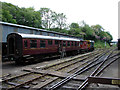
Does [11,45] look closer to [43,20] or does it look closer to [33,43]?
[33,43]

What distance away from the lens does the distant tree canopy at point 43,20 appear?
30188 mm

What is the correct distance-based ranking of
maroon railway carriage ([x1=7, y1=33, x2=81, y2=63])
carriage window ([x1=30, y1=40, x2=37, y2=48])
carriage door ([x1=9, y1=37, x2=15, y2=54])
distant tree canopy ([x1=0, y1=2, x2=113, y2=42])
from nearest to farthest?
maroon railway carriage ([x1=7, y1=33, x2=81, y2=63])
carriage window ([x1=30, y1=40, x2=37, y2=48])
carriage door ([x1=9, y1=37, x2=15, y2=54])
distant tree canopy ([x1=0, y1=2, x2=113, y2=42])

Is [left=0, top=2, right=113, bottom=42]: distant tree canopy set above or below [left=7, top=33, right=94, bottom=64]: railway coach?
above

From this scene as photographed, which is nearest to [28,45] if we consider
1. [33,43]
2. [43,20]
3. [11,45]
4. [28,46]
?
[28,46]

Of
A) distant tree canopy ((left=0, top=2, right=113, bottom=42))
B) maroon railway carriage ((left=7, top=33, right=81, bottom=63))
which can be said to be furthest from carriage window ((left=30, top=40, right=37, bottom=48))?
distant tree canopy ((left=0, top=2, right=113, bottom=42))

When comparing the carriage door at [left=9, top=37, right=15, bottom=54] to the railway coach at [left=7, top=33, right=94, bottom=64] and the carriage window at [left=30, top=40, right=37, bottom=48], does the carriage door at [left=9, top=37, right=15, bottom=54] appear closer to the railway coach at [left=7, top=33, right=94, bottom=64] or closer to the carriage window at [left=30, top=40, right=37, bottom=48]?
the railway coach at [left=7, top=33, right=94, bottom=64]

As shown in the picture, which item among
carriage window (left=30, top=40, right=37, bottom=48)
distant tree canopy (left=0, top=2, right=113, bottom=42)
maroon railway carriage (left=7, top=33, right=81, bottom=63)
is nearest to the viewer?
maroon railway carriage (left=7, top=33, right=81, bottom=63)

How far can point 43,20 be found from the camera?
152 feet

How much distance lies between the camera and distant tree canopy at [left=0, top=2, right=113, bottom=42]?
3019 cm

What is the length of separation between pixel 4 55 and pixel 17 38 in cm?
458

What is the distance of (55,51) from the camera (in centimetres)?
1530

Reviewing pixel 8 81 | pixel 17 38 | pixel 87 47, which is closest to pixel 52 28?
pixel 87 47

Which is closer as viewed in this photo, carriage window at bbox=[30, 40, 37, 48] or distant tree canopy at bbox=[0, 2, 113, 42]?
carriage window at bbox=[30, 40, 37, 48]

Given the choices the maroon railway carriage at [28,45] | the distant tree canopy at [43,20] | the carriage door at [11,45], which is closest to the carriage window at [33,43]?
the maroon railway carriage at [28,45]
